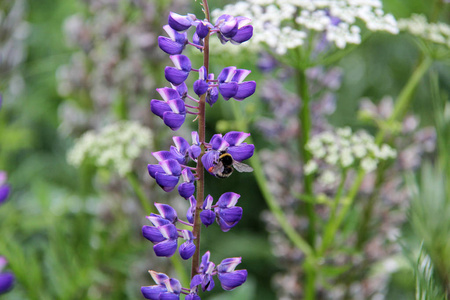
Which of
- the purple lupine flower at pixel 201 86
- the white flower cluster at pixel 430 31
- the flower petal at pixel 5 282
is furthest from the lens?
the white flower cluster at pixel 430 31

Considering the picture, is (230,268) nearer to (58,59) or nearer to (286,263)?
(286,263)

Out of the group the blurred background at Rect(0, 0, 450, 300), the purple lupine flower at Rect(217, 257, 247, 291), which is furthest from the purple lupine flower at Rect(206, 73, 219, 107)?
the blurred background at Rect(0, 0, 450, 300)

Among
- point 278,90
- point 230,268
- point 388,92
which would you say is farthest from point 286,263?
point 388,92

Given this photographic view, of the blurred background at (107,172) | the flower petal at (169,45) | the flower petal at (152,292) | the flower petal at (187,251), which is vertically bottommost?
the blurred background at (107,172)

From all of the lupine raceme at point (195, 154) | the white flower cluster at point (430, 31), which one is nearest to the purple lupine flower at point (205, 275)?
the lupine raceme at point (195, 154)

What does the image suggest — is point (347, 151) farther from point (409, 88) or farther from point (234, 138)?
point (234, 138)

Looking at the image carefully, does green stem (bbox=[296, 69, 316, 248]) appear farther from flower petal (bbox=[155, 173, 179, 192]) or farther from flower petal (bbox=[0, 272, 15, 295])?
flower petal (bbox=[0, 272, 15, 295])

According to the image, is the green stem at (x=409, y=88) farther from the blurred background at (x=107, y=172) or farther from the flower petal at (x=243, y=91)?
the flower petal at (x=243, y=91)
